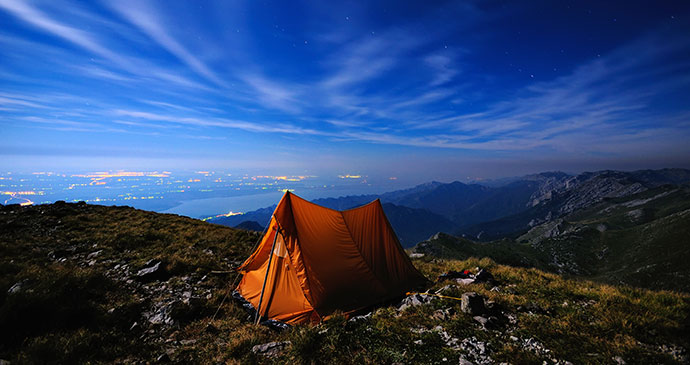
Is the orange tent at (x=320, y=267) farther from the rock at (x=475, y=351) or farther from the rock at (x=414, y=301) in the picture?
the rock at (x=475, y=351)

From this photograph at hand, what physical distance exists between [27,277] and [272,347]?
9.10m

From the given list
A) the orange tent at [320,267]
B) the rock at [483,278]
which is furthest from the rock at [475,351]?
the rock at [483,278]

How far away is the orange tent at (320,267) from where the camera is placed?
8.05 m

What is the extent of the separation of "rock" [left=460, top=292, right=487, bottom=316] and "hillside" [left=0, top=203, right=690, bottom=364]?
0.04 metres

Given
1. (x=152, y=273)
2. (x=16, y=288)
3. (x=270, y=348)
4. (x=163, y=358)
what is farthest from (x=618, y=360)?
(x=16, y=288)

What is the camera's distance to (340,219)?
10258 mm

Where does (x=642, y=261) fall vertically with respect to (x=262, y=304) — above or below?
below

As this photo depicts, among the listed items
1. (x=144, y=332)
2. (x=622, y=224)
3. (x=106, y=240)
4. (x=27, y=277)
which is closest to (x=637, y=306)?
(x=144, y=332)

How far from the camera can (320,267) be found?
8.59 meters

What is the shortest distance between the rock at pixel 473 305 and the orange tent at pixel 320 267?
3.01m

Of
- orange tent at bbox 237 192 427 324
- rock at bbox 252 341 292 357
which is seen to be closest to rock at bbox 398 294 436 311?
orange tent at bbox 237 192 427 324

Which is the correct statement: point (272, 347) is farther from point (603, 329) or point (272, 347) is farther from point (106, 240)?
point (106, 240)

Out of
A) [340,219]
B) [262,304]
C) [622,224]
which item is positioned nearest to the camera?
[262,304]

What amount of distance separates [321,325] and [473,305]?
14.8 feet
